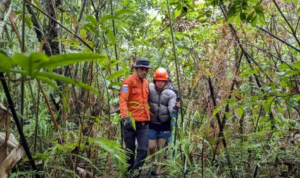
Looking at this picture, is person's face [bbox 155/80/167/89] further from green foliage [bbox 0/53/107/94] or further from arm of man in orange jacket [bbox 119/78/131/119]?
green foliage [bbox 0/53/107/94]

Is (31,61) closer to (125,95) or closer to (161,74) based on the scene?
(125,95)

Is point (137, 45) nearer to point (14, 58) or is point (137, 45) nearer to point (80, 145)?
point (80, 145)

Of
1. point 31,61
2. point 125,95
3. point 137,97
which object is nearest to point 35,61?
point 31,61

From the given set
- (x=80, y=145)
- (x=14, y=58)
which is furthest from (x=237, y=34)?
(x=14, y=58)

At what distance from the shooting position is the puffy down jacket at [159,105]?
5035mm

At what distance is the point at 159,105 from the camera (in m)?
5.05

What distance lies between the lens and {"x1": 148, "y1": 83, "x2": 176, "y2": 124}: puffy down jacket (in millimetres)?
5035

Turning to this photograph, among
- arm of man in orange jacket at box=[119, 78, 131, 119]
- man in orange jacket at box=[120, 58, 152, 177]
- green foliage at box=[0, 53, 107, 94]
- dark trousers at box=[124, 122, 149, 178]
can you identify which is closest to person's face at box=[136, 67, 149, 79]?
man in orange jacket at box=[120, 58, 152, 177]

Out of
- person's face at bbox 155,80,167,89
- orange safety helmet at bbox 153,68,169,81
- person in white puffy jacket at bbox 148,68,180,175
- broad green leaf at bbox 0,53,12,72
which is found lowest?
person in white puffy jacket at bbox 148,68,180,175

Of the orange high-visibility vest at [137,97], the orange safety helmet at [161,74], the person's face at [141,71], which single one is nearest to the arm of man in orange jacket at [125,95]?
the orange high-visibility vest at [137,97]

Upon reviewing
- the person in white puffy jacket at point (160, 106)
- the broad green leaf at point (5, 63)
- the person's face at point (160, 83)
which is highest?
the person's face at point (160, 83)

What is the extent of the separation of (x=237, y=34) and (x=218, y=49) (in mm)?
223

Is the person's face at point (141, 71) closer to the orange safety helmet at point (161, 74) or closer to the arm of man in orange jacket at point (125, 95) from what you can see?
the arm of man in orange jacket at point (125, 95)

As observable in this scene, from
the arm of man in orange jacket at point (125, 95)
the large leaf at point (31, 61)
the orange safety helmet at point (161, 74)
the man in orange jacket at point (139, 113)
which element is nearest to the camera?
the large leaf at point (31, 61)
